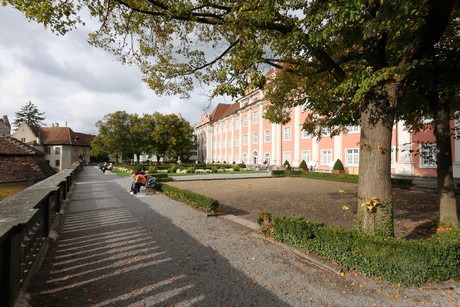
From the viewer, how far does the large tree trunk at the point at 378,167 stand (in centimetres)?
452

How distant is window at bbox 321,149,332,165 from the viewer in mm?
29809

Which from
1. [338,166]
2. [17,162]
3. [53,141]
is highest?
[53,141]

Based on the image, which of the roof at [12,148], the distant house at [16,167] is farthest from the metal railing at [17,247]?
the roof at [12,148]

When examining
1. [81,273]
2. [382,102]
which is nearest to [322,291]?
[382,102]

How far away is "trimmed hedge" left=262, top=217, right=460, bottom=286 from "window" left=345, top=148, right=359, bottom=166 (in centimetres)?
2473

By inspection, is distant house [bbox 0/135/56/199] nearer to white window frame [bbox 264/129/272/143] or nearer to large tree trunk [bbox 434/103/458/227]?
large tree trunk [bbox 434/103/458/227]

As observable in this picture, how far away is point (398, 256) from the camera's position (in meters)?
3.75

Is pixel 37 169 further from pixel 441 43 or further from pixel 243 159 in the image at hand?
pixel 243 159

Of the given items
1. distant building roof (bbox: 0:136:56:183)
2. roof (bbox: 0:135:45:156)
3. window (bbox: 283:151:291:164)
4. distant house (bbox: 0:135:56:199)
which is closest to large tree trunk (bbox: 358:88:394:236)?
distant house (bbox: 0:135:56:199)

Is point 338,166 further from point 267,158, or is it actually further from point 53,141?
point 53,141

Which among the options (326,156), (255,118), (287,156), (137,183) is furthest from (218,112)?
(137,183)

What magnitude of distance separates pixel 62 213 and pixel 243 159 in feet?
134

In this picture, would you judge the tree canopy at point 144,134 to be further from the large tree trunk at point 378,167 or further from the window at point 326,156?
the large tree trunk at point 378,167

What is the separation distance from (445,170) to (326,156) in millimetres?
24626
